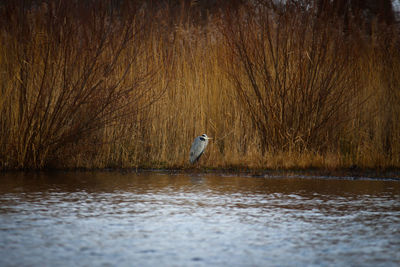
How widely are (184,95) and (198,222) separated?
4.80m

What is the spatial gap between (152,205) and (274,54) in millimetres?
4398

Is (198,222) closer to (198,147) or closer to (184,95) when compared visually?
(198,147)

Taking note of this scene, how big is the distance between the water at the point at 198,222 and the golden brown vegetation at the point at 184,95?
1288 mm

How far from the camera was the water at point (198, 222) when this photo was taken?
3.76m

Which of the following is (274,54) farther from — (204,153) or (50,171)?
(50,171)

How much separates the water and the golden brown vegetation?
1.29 meters

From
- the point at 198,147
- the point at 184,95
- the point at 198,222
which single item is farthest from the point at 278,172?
the point at 198,222

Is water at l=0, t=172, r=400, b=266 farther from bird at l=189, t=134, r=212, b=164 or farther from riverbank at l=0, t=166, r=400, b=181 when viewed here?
bird at l=189, t=134, r=212, b=164

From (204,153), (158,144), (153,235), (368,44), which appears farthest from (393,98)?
(153,235)

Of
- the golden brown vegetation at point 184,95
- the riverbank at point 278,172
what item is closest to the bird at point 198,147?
the riverbank at point 278,172

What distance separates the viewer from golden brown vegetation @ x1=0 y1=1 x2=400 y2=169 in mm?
8344

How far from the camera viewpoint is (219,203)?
18.6ft

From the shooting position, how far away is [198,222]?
4797mm

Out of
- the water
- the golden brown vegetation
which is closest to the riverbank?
the golden brown vegetation
